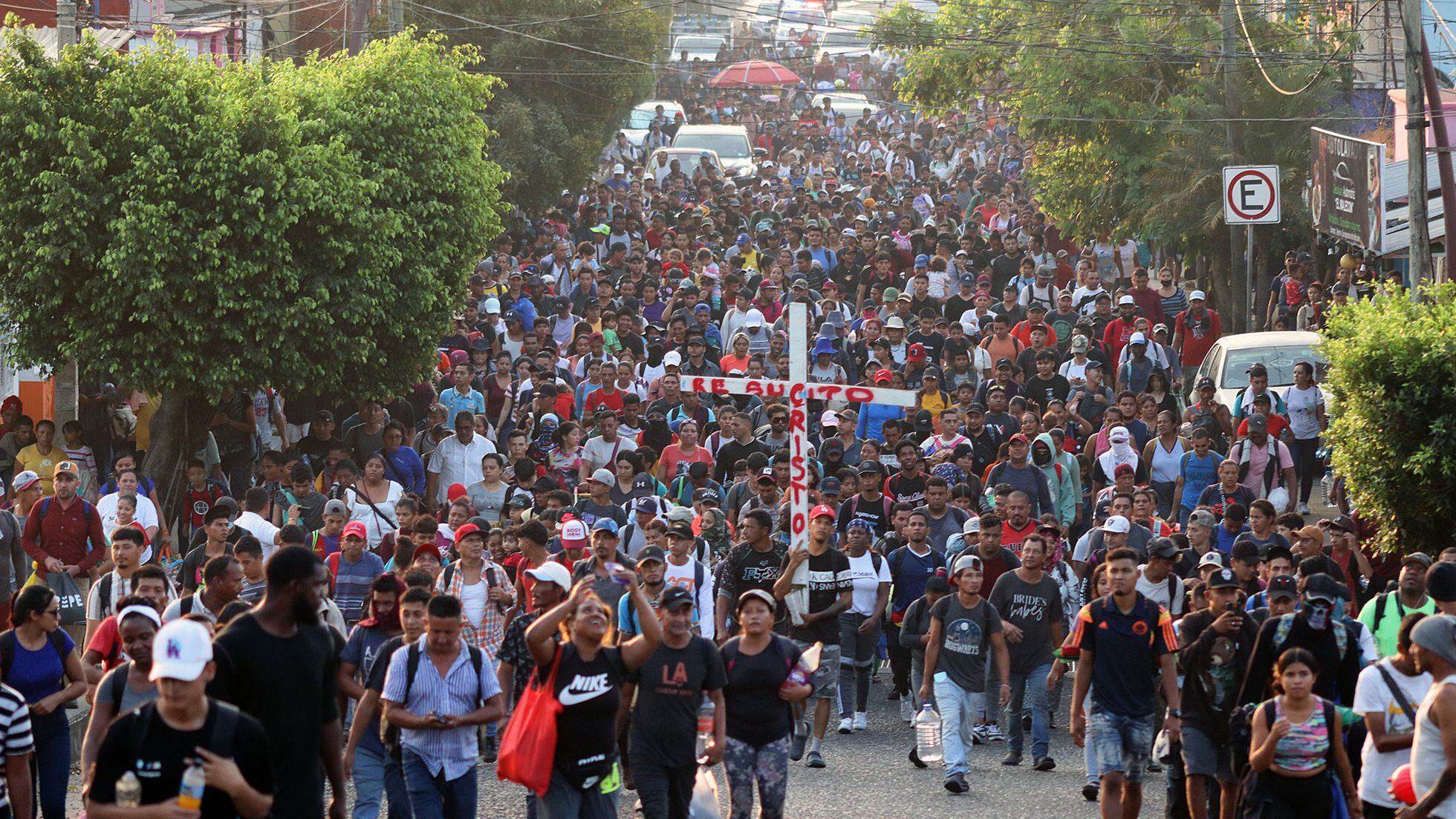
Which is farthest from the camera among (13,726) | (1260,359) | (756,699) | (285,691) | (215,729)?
(1260,359)

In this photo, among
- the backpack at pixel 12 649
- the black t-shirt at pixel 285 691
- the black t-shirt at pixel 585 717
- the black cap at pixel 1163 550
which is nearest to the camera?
the black t-shirt at pixel 285 691

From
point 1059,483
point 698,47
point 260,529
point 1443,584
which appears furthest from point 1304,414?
point 698,47

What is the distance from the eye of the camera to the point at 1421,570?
36.3 feet

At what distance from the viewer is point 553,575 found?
31.9ft

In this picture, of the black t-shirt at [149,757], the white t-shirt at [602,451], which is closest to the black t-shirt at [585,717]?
the black t-shirt at [149,757]

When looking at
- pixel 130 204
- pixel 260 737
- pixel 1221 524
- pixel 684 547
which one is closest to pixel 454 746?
pixel 260 737

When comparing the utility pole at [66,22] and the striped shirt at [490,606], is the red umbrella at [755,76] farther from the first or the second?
the striped shirt at [490,606]

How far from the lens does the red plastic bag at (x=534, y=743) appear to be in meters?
8.73

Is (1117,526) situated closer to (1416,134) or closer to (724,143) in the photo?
(1416,134)

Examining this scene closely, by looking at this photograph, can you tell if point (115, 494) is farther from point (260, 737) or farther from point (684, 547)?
point (260, 737)

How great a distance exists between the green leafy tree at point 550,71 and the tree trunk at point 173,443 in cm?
1381

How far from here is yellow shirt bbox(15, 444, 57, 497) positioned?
1698 cm

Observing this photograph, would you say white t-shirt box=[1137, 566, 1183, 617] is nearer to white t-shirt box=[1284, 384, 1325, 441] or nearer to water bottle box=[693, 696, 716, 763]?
water bottle box=[693, 696, 716, 763]

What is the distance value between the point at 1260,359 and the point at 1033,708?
9.41m
